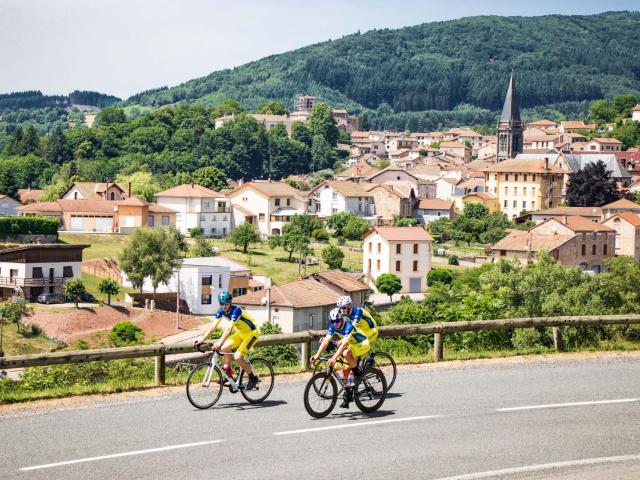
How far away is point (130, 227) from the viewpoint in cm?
8875

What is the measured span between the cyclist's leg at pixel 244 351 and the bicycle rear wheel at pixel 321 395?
1.03m

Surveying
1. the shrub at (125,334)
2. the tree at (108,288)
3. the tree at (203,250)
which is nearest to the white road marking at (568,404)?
the shrub at (125,334)

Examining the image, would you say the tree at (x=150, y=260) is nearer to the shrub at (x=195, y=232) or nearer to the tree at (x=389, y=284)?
the tree at (x=389, y=284)

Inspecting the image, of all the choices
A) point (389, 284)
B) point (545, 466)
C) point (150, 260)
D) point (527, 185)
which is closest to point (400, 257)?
point (389, 284)

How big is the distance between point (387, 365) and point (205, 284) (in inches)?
2057

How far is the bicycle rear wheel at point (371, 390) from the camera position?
42.1 feet

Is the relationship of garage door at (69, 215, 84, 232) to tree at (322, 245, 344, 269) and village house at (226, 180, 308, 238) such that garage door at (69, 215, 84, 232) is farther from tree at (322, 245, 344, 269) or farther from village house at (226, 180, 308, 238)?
tree at (322, 245, 344, 269)

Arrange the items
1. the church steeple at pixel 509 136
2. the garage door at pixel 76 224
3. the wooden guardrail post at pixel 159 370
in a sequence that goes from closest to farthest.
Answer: the wooden guardrail post at pixel 159 370 < the garage door at pixel 76 224 < the church steeple at pixel 509 136

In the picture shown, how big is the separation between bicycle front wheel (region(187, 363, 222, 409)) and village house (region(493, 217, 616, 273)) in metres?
66.1

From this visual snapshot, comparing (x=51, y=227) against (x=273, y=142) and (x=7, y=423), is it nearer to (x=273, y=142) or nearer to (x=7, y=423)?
(x=7, y=423)

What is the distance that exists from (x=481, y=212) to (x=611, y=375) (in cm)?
9385

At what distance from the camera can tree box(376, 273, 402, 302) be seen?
72.1 m

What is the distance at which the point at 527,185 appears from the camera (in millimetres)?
124688

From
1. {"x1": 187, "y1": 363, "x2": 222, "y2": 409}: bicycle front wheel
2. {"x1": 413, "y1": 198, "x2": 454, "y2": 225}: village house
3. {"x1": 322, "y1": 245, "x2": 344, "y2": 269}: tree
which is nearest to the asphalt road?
{"x1": 187, "y1": 363, "x2": 222, "y2": 409}: bicycle front wheel
